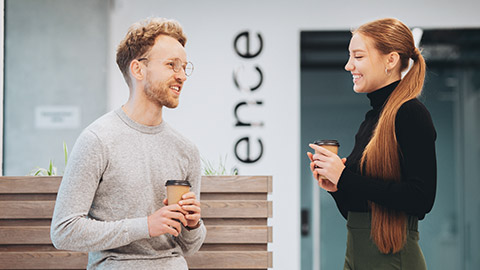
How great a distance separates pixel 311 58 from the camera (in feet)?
16.1

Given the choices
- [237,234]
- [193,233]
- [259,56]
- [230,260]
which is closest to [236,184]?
[237,234]

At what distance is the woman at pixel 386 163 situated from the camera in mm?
1666

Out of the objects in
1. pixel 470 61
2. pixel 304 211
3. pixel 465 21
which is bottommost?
pixel 304 211

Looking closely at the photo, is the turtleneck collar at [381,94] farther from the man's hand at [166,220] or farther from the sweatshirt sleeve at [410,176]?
the man's hand at [166,220]

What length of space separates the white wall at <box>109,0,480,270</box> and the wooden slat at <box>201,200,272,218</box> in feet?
6.68

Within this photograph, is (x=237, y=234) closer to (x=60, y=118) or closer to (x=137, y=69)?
(x=137, y=69)

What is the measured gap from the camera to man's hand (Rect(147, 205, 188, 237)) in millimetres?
1666

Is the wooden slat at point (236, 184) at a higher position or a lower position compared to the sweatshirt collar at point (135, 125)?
lower

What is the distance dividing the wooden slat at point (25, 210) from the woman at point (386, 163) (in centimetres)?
148

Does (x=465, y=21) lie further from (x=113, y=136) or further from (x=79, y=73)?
(x=113, y=136)

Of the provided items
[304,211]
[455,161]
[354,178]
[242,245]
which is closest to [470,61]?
[455,161]

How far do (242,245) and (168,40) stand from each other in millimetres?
1216

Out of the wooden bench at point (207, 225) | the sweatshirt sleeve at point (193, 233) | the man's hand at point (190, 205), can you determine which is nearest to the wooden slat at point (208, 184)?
the wooden bench at point (207, 225)

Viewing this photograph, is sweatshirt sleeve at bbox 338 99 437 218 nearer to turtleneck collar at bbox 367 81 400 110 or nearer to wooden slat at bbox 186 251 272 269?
turtleneck collar at bbox 367 81 400 110
